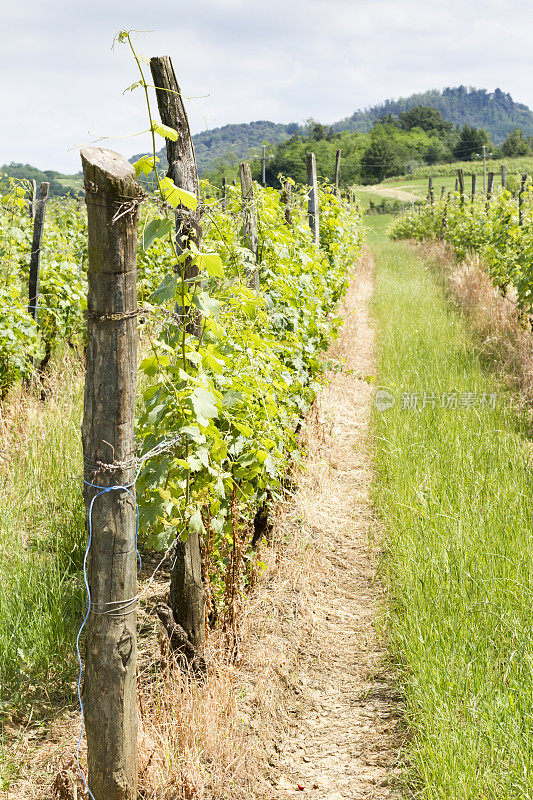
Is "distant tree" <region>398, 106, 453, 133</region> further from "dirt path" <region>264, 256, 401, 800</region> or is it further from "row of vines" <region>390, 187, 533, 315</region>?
"dirt path" <region>264, 256, 401, 800</region>

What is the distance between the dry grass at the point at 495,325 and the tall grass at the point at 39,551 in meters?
4.15

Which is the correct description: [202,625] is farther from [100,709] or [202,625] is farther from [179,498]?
[100,709]

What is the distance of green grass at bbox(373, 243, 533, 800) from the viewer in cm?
223

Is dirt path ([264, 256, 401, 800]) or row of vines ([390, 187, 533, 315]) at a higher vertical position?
row of vines ([390, 187, 533, 315])

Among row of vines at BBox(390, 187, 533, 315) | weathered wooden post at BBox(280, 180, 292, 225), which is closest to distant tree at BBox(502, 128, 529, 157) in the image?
row of vines at BBox(390, 187, 533, 315)

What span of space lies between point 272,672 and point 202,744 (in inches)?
22.2

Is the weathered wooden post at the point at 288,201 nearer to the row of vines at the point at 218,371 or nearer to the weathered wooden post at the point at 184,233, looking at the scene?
the row of vines at the point at 218,371

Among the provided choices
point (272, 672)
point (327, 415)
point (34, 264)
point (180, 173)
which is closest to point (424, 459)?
point (327, 415)

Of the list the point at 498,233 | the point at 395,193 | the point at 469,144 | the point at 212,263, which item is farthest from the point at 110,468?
the point at 469,144

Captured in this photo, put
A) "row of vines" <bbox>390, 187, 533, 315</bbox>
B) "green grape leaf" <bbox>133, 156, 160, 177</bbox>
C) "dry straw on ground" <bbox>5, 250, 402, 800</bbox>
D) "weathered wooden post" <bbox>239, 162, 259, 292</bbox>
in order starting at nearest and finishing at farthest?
"green grape leaf" <bbox>133, 156, 160, 177</bbox>
"dry straw on ground" <bbox>5, 250, 402, 800</bbox>
"weathered wooden post" <bbox>239, 162, 259, 292</bbox>
"row of vines" <bbox>390, 187, 533, 315</bbox>

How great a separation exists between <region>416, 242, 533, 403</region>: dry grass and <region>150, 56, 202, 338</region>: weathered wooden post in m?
4.33

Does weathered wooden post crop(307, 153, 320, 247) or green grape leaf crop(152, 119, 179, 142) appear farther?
weathered wooden post crop(307, 153, 320, 247)

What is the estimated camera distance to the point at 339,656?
3.21m

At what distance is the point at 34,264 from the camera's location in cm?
605
